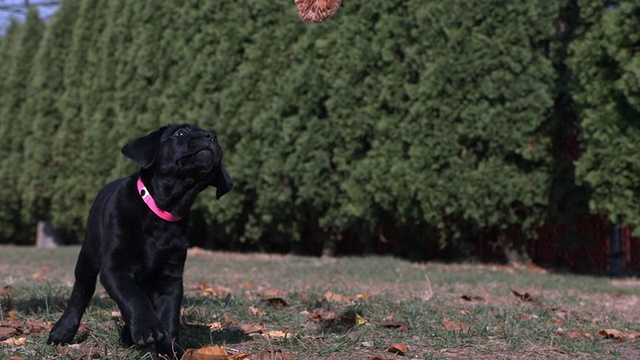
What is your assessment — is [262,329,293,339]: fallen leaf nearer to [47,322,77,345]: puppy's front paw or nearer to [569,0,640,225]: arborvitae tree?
[47,322,77,345]: puppy's front paw

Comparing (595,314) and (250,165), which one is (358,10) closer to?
(250,165)

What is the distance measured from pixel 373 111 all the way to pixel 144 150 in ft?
20.4

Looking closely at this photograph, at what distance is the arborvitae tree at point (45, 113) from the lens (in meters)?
13.7

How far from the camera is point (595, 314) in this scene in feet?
18.5

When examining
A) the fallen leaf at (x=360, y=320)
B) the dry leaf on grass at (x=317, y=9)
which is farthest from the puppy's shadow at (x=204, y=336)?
the dry leaf on grass at (x=317, y=9)

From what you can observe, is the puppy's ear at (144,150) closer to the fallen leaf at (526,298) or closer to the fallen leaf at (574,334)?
the fallen leaf at (574,334)

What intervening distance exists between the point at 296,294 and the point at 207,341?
168 centimetres

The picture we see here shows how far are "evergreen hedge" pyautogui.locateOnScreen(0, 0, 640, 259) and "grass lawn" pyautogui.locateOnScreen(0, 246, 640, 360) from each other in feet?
5.27

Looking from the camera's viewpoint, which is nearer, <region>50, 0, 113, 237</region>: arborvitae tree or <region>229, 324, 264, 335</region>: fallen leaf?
<region>229, 324, 264, 335</region>: fallen leaf

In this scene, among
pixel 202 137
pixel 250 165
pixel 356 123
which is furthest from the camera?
pixel 250 165

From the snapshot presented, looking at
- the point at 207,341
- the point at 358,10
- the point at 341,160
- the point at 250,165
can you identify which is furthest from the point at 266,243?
the point at 207,341

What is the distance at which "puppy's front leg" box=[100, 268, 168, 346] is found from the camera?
127 inches

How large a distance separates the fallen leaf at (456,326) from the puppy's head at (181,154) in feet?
5.42

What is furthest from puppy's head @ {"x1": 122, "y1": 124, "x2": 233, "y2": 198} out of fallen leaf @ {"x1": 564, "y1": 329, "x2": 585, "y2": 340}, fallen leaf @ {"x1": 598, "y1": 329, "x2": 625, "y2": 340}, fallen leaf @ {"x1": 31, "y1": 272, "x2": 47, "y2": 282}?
fallen leaf @ {"x1": 31, "y1": 272, "x2": 47, "y2": 282}
